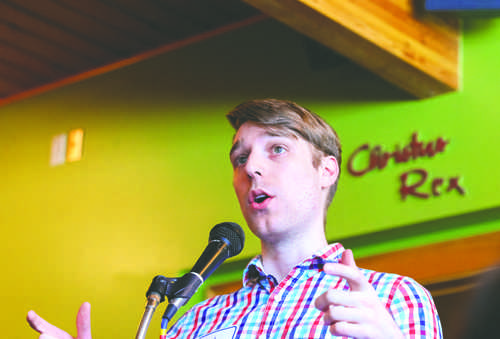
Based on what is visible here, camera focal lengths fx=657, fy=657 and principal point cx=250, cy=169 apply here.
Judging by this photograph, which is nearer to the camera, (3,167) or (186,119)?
(186,119)

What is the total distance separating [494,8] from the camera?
9.77 ft

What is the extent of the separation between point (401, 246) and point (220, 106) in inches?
56.4

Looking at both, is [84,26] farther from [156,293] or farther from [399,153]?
[156,293]

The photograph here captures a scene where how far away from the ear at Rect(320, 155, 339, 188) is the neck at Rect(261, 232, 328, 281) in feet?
0.57

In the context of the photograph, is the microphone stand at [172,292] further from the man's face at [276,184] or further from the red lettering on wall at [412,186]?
the red lettering on wall at [412,186]

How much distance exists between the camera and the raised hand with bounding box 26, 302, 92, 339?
4.34 ft

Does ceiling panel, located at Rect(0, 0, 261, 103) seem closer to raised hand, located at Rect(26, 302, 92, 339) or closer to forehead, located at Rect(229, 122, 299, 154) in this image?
forehead, located at Rect(229, 122, 299, 154)

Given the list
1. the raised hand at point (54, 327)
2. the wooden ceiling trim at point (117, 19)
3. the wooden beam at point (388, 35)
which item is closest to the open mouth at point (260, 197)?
the raised hand at point (54, 327)

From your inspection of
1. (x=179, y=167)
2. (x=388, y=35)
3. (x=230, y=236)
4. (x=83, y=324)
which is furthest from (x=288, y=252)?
(x=179, y=167)

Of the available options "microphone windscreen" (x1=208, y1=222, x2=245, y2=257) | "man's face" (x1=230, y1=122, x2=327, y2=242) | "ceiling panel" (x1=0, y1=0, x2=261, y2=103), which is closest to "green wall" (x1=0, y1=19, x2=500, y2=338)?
"ceiling panel" (x1=0, y1=0, x2=261, y2=103)

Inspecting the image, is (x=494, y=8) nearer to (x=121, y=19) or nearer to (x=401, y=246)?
(x=401, y=246)

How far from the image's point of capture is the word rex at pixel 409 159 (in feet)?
10.2

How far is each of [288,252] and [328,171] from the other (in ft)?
0.89

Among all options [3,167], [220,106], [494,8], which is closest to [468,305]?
[494,8]
